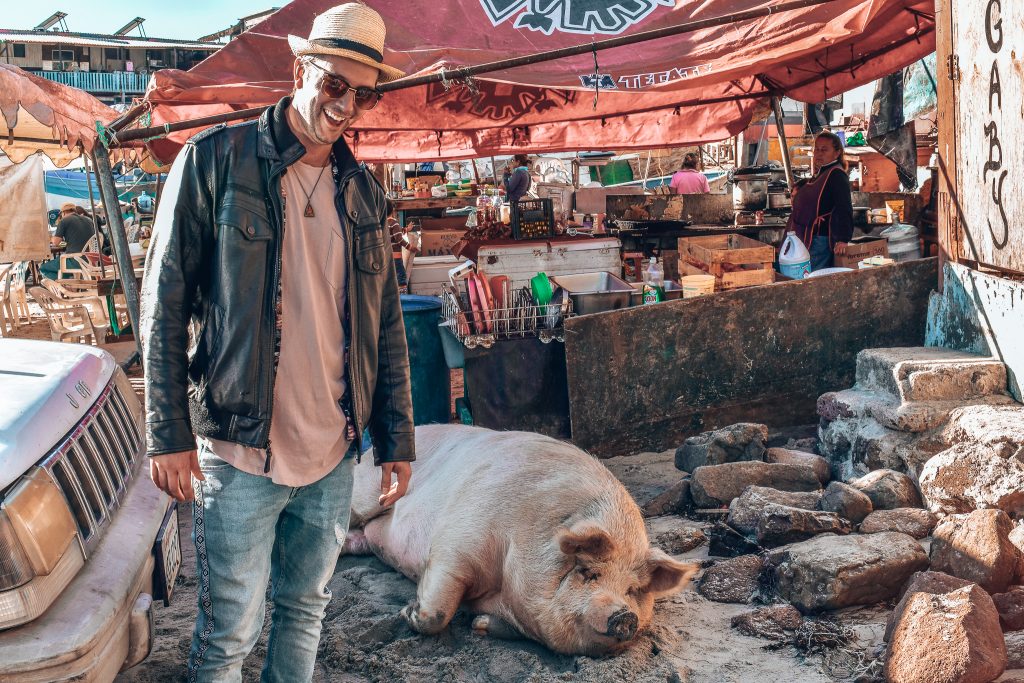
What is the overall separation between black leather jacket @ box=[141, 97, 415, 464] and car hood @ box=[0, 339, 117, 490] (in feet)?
1.83

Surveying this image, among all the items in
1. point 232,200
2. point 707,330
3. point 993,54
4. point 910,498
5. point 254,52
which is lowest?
point 910,498

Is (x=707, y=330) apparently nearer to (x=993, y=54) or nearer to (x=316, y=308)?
(x=993, y=54)

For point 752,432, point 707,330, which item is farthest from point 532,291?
point 752,432

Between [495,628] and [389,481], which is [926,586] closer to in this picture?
[495,628]

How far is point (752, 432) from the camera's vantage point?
5.70m

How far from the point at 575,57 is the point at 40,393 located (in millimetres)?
4853

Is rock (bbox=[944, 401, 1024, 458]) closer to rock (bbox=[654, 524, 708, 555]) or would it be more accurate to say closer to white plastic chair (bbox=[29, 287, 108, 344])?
rock (bbox=[654, 524, 708, 555])

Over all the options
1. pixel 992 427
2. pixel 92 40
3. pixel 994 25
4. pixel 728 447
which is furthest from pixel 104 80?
pixel 992 427

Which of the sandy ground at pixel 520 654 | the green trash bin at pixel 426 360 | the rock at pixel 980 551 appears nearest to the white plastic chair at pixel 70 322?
the green trash bin at pixel 426 360

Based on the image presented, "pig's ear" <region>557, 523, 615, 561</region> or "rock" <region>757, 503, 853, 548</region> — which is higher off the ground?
"pig's ear" <region>557, 523, 615, 561</region>

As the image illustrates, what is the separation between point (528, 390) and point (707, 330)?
129cm

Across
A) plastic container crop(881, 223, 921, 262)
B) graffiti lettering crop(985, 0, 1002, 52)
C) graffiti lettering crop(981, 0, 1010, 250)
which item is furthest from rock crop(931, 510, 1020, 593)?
plastic container crop(881, 223, 921, 262)

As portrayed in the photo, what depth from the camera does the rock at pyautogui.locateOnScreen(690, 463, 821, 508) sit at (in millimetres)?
5023

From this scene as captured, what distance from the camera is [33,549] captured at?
2.49 m
